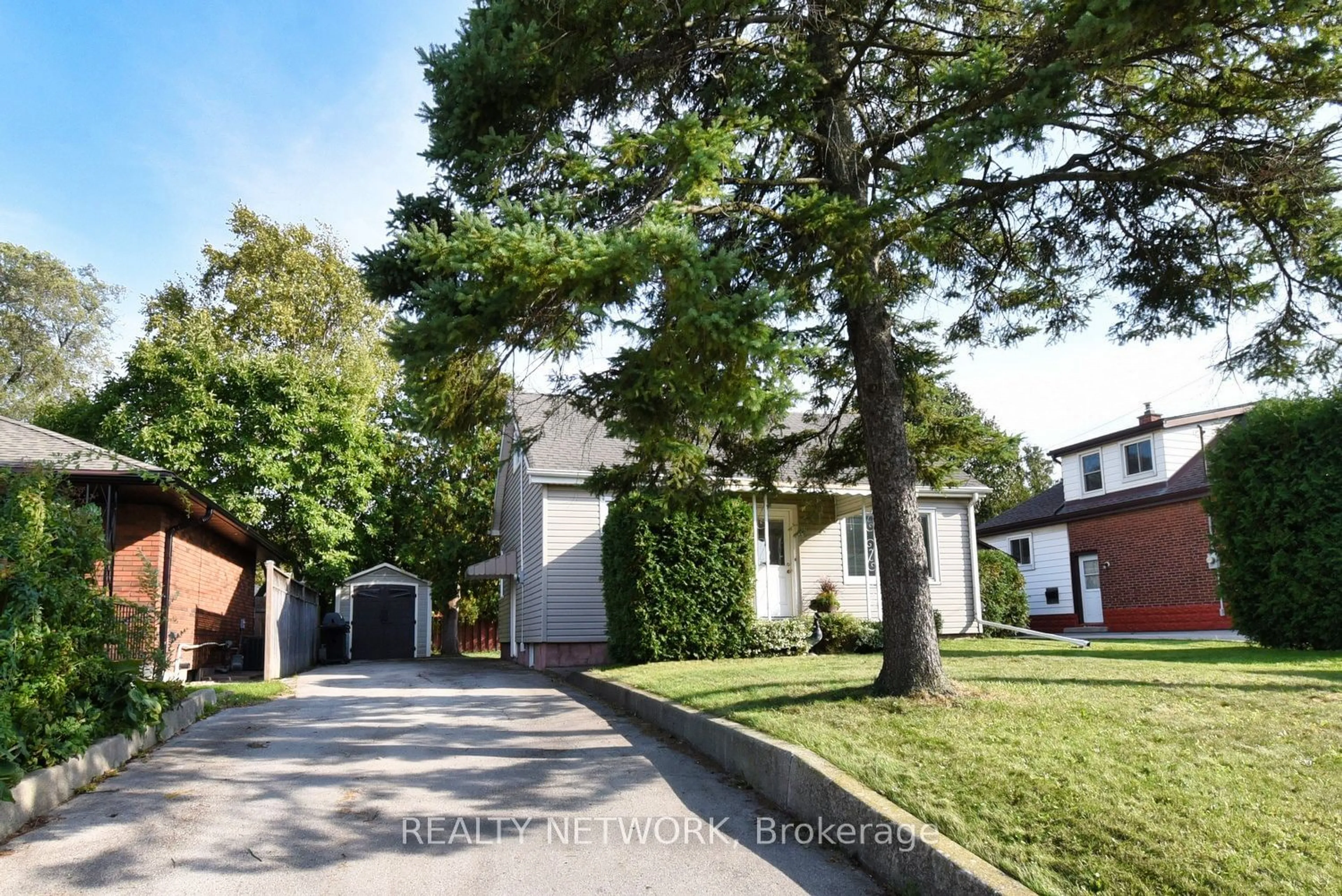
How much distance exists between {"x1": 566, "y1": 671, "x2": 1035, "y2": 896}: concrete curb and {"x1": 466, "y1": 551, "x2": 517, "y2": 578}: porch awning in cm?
1332

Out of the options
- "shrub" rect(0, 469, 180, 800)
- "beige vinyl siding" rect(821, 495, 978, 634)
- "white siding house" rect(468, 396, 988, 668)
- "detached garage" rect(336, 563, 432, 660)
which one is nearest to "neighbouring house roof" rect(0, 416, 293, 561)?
"shrub" rect(0, 469, 180, 800)

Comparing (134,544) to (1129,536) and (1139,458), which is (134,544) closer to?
(1129,536)

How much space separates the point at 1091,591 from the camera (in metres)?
25.3

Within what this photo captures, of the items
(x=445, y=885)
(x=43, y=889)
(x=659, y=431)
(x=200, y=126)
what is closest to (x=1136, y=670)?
(x=659, y=431)

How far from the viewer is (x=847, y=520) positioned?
18.8 meters

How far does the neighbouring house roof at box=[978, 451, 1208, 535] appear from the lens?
22266 mm

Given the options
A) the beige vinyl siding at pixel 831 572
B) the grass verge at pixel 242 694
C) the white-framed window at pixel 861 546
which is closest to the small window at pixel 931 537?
the white-framed window at pixel 861 546

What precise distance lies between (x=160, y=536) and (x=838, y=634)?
457 inches

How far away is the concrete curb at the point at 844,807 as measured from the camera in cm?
382

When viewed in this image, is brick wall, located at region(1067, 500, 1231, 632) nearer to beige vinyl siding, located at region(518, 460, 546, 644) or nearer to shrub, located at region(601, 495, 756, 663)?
shrub, located at region(601, 495, 756, 663)

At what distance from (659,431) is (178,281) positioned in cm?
3059

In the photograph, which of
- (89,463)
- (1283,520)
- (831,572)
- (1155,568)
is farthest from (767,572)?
(1155,568)

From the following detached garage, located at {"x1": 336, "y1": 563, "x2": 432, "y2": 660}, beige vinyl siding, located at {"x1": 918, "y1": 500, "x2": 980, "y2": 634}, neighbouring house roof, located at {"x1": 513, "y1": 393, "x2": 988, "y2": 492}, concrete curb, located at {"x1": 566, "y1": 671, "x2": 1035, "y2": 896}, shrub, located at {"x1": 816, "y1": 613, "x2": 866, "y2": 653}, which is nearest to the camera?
concrete curb, located at {"x1": 566, "y1": 671, "x2": 1035, "y2": 896}

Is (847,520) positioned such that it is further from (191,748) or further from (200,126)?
(200,126)
